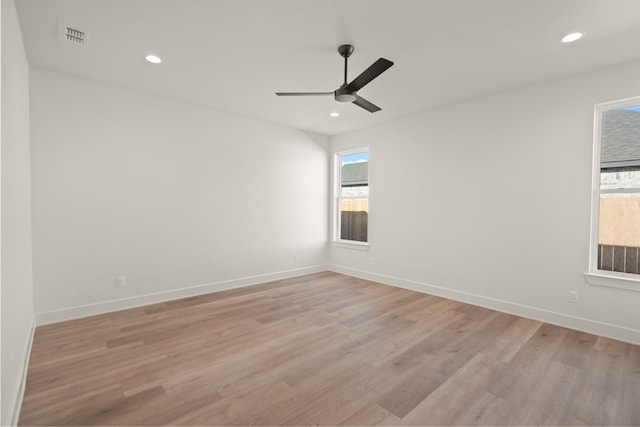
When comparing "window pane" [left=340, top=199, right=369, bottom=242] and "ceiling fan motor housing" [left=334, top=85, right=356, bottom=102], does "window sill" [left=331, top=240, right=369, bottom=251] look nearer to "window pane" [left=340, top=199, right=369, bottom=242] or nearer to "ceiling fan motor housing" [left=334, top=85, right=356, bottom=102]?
"window pane" [left=340, top=199, right=369, bottom=242]

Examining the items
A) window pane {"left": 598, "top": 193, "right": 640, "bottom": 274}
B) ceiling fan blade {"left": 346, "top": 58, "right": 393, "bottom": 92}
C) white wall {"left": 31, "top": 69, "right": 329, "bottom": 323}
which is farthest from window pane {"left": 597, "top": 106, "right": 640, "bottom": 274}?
white wall {"left": 31, "top": 69, "right": 329, "bottom": 323}

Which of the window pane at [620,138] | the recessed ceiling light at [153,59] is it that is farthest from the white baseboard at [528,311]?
the recessed ceiling light at [153,59]

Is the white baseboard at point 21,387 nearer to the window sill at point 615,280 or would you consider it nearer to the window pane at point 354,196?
the window pane at point 354,196

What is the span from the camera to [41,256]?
3.15 m

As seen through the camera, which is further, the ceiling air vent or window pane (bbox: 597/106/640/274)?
window pane (bbox: 597/106/640/274)

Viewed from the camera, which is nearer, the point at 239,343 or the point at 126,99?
the point at 239,343

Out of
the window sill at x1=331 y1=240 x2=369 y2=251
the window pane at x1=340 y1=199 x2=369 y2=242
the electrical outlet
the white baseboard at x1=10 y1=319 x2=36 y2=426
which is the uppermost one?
the window pane at x1=340 y1=199 x2=369 y2=242

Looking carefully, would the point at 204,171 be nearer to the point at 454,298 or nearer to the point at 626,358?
the point at 454,298

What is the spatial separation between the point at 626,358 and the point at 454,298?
175 centimetres

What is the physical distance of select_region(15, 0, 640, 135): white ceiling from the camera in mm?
2178

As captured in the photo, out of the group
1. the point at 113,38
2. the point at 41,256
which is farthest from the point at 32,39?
the point at 41,256

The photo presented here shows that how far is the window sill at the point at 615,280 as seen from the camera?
9.27 feet

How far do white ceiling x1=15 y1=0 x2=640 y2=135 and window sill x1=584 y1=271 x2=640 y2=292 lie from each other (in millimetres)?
2115

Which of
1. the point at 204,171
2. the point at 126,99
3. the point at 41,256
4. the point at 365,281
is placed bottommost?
the point at 365,281
